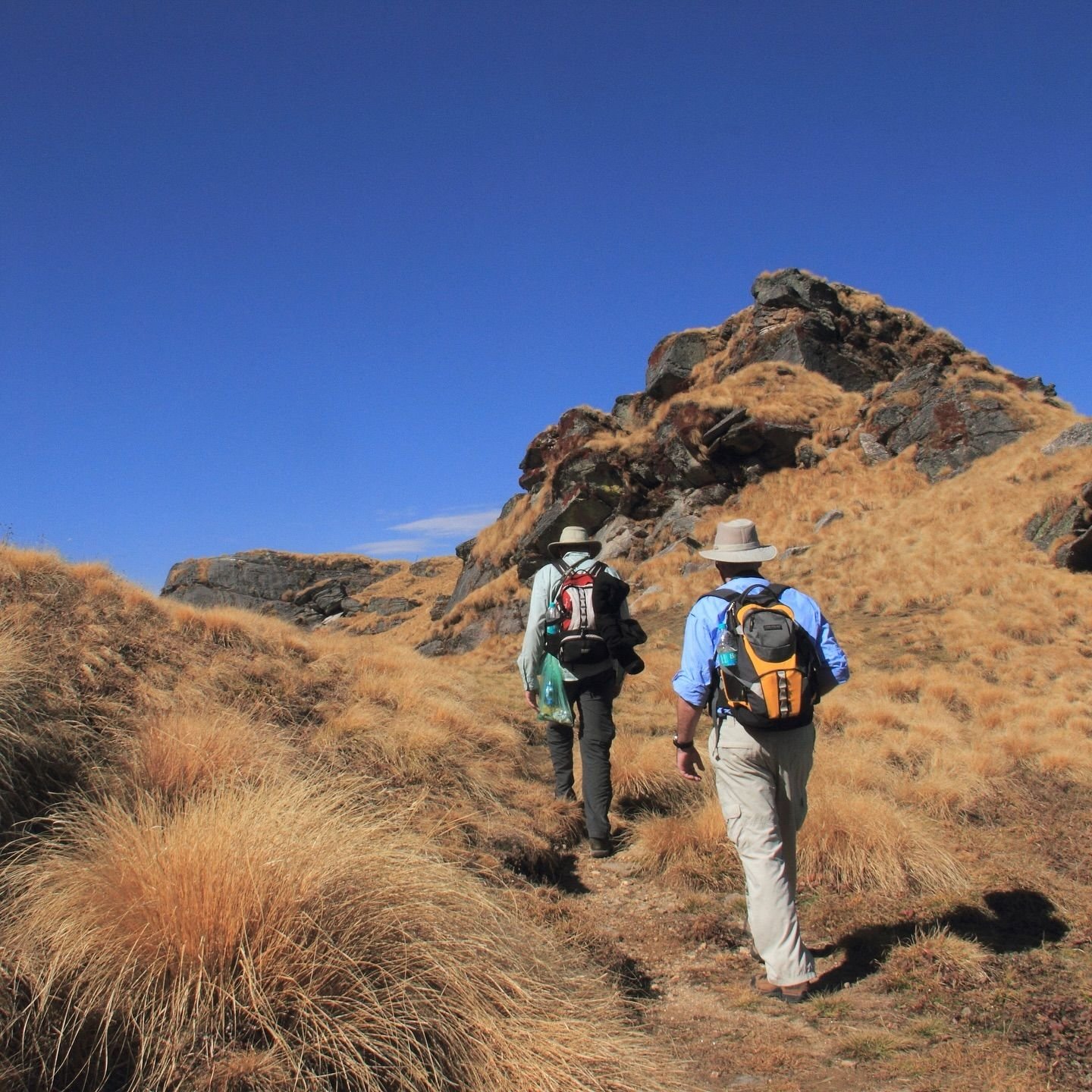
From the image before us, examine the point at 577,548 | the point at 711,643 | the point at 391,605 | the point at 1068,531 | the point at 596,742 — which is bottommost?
the point at 596,742

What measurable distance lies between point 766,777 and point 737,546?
116 cm

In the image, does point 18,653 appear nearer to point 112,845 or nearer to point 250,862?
point 112,845

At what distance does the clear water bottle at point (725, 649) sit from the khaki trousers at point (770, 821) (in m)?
0.32

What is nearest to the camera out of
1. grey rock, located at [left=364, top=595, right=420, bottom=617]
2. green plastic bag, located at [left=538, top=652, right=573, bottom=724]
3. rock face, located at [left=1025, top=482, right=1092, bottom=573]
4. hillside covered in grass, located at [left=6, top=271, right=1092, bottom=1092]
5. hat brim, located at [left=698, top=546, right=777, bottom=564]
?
hillside covered in grass, located at [left=6, top=271, right=1092, bottom=1092]

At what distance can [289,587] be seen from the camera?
4528 centimetres

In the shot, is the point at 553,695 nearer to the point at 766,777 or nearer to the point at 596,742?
the point at 596,742

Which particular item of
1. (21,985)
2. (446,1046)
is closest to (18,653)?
(21,985)

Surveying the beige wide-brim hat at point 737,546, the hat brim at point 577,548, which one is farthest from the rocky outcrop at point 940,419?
the beige wide-brim hat at point 737,546

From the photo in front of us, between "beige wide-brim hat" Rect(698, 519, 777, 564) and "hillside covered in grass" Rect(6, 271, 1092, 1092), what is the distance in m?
2.00

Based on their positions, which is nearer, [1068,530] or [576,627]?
[576,627]

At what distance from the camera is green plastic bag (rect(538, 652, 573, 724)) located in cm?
570

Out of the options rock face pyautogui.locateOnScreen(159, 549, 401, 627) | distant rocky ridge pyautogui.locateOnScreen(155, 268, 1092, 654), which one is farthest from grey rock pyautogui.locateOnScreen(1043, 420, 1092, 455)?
rock face pyautogui.locateOnScreen(159, 549, 401, 627)

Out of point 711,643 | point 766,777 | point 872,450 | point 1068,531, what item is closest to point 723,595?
point 711,643

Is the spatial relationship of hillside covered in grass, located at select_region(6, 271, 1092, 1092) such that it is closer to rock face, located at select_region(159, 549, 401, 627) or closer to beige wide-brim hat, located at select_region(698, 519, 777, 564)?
beige wide-brim hat, located at select_region(698, 519, 777, 564)
